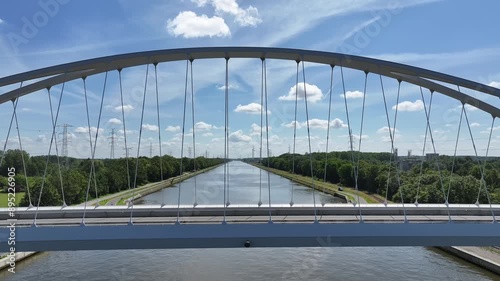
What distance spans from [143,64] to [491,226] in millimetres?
11797

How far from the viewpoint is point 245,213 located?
14.1 metres

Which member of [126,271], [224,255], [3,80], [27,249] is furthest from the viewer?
[224,255]

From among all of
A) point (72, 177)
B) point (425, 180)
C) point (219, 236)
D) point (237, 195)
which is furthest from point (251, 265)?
point (237, 195)

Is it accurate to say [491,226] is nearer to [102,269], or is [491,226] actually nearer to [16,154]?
[102,269]

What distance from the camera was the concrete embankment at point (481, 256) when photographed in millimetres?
15977

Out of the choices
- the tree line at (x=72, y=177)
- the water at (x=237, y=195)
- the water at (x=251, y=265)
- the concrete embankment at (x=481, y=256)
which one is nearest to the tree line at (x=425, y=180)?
the concrete embankment at (x=481, y=256)

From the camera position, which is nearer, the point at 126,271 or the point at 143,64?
the point at 143,64

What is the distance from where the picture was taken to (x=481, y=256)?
17031 millimetres

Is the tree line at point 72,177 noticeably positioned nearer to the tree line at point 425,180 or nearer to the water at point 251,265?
the water at point 251,265

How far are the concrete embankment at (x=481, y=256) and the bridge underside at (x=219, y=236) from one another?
6317 mm

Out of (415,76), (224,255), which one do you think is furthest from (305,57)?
(224,255)

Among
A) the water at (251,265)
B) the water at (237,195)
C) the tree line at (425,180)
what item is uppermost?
the tree line at (425,180)

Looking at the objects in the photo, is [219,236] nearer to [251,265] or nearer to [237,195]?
[251,265]

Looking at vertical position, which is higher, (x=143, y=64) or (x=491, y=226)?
(x=143, y=64)
